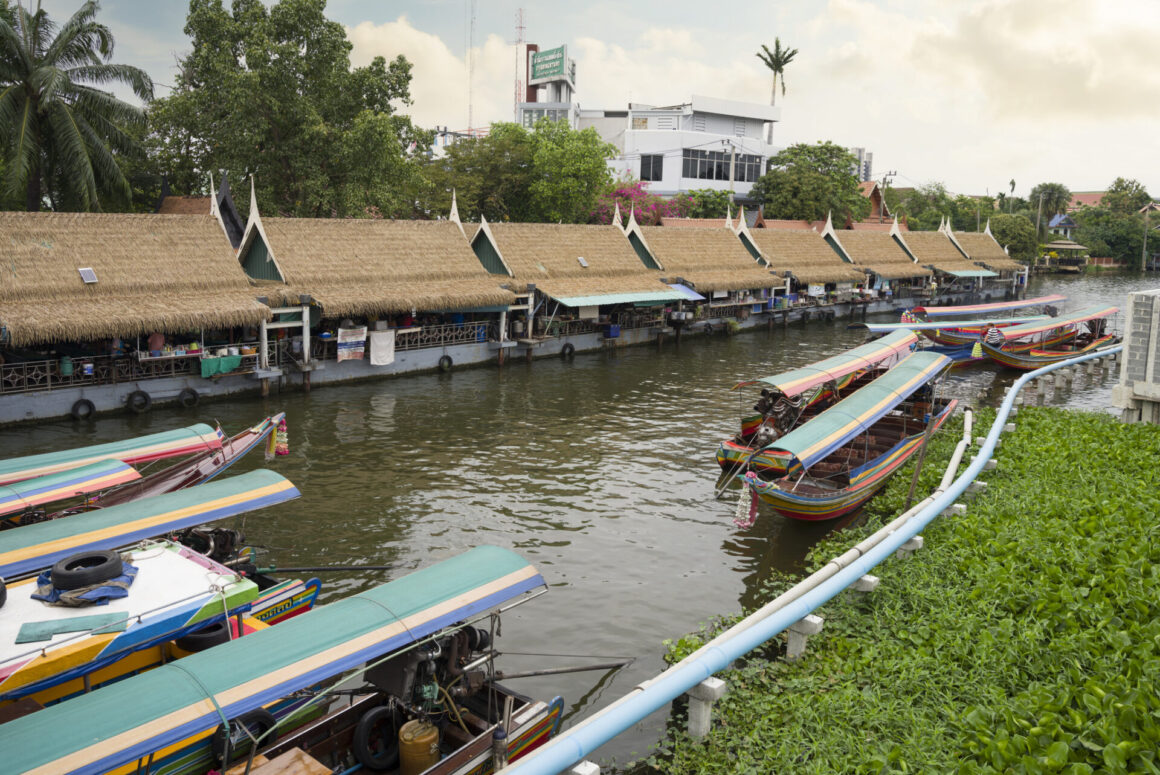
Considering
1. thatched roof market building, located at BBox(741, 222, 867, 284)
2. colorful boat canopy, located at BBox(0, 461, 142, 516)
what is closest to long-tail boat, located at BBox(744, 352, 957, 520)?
colorful boat canopy, located at BBox(0, 461, 142, 516)

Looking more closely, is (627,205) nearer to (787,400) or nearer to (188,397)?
(188,397)

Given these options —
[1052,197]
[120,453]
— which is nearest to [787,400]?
[120,453]

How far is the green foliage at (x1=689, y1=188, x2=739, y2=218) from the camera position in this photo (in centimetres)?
6506

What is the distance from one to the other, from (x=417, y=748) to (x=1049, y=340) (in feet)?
111

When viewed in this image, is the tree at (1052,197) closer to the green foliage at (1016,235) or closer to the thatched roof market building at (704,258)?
the green foliage at (1016,235)

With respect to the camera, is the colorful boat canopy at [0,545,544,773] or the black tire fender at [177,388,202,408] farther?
the black tire fender at [177,388,202,408]

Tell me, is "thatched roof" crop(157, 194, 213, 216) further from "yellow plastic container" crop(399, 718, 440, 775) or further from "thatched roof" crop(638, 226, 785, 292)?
"yellow plastic container" crop(399, 718, 440, 775)

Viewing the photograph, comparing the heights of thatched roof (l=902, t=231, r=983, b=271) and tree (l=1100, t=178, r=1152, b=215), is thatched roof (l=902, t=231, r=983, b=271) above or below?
below

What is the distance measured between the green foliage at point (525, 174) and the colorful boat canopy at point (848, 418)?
102 ft

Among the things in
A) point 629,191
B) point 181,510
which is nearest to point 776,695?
point 181,510

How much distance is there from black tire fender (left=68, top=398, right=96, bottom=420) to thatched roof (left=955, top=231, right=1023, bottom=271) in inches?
2235

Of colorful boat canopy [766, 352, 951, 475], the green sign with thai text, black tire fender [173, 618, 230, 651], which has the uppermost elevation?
the green sign with thai text

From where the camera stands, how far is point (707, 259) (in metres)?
41.4

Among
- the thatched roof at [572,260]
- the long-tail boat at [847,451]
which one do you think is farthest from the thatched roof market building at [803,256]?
the long-tail boat at [847,451]
